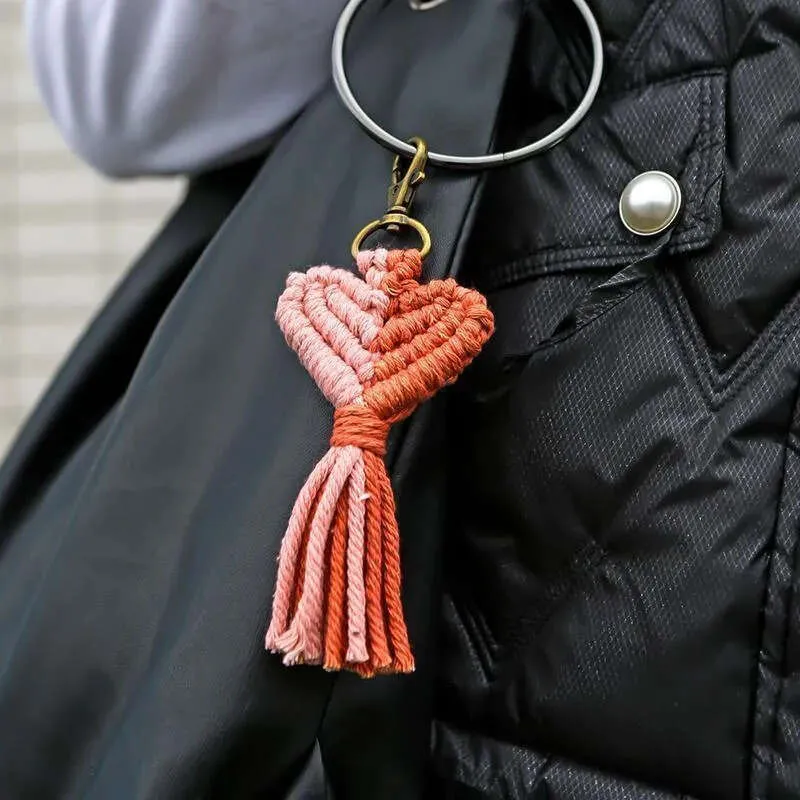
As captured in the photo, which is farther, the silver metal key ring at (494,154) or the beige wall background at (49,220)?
the beige wall background at (49,220)

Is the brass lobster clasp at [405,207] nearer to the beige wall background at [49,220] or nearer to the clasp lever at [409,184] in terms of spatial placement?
the clasp lever at [409,184]

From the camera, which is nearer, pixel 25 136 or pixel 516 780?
pixel 516 780

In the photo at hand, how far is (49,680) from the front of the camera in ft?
1.53

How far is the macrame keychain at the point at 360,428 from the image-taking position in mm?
406

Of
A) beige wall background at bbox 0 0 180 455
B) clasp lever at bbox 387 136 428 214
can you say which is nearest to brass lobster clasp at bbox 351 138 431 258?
clasp lever at bbox 387 136 428 214

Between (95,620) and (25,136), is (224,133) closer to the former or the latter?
(95,620)

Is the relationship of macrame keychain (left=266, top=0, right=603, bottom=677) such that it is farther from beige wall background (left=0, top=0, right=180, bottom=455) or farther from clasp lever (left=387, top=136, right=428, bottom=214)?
beige wall background (left=0, top=0, right=180, bottom=455)

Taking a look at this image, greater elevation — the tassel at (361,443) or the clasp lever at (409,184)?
the clasp lever at (409,184)

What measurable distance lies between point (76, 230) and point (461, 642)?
4.98 feet

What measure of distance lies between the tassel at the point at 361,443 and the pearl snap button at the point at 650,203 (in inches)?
3.4

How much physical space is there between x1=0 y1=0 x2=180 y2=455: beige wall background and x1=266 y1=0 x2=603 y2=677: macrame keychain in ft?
4.75

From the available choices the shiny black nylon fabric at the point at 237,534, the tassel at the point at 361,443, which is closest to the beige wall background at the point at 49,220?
the shiny black nylon fabric at the point at 237,534

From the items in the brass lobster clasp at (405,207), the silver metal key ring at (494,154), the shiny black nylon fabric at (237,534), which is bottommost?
the shiny black nylon fabric at (237,534)

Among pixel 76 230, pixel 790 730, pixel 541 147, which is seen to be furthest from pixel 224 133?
pixel 76 230
